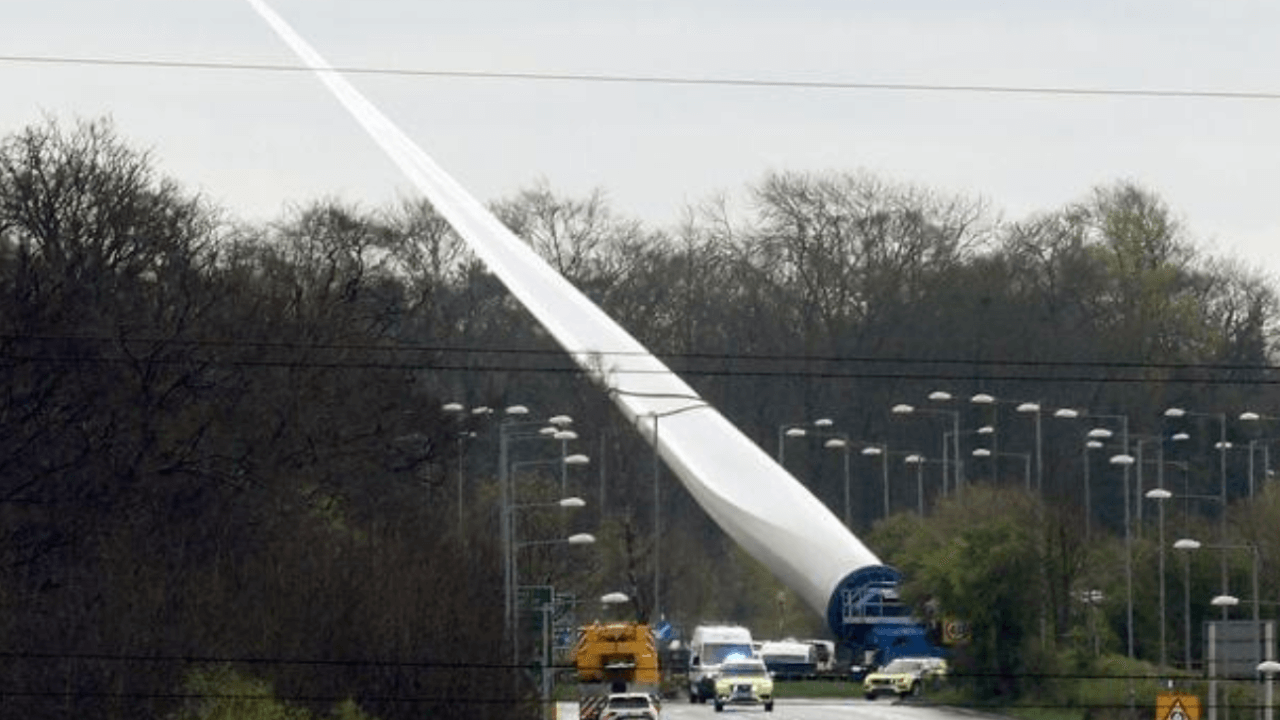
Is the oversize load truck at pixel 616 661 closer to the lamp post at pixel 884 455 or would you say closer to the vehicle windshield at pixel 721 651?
the vehicle windshield at pixel 721 651

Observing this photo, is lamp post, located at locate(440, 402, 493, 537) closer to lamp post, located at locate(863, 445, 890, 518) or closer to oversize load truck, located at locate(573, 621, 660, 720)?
oversize load truck, located at locate(573, 621, 660, 720)

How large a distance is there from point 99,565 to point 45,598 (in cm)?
100

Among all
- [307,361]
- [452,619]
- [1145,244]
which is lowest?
[452,619]

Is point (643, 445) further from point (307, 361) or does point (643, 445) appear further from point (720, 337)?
point (307, 361)

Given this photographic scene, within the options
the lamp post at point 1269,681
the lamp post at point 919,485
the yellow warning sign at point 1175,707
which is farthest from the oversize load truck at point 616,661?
the lamp post at point 919,485

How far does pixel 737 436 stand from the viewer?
9900cm

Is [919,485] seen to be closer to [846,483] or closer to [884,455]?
[884,455]

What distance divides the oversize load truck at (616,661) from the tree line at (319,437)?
282 centimetres

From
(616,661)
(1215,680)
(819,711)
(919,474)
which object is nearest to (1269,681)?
(1215,680)

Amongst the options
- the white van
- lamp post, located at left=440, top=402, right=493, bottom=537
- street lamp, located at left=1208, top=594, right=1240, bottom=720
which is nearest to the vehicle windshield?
the white van

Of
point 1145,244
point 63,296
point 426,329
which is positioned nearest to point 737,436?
point 426,329

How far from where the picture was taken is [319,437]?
211ft

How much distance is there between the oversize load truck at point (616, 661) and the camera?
74.2 metres

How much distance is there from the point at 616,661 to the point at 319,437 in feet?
38.9
